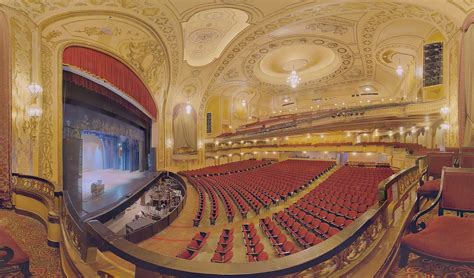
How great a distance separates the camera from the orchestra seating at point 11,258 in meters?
1.23

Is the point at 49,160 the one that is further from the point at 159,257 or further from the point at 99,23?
the point at 159,257

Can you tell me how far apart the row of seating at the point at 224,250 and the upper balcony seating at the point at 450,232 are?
1803 mm

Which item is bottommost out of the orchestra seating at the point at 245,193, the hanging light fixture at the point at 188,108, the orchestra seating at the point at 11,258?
the orchestra seating at the point at 245,193

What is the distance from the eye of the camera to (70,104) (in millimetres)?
6773

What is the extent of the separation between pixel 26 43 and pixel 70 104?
8.62 feet

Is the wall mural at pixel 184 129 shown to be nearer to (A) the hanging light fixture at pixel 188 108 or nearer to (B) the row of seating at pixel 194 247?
(A) the hanging light fixture at pixel 188 108

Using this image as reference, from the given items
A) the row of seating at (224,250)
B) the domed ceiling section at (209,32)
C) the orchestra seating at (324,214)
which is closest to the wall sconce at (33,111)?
the domed ceiling section at (209,32)

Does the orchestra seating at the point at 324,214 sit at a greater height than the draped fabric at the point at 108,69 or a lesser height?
lesser

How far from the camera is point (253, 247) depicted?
9.56ft

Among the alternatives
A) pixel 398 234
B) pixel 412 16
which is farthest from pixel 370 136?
pixel 398 234

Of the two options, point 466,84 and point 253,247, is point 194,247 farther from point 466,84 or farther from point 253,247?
point 466,84

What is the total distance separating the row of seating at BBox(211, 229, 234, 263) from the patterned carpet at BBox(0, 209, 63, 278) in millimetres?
1420

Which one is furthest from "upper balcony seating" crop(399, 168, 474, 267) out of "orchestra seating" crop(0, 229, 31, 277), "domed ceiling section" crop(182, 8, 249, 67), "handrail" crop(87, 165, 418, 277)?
"domed ceiling section" crop(182, 8, 249, 67)

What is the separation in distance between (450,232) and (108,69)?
25.3 ft
